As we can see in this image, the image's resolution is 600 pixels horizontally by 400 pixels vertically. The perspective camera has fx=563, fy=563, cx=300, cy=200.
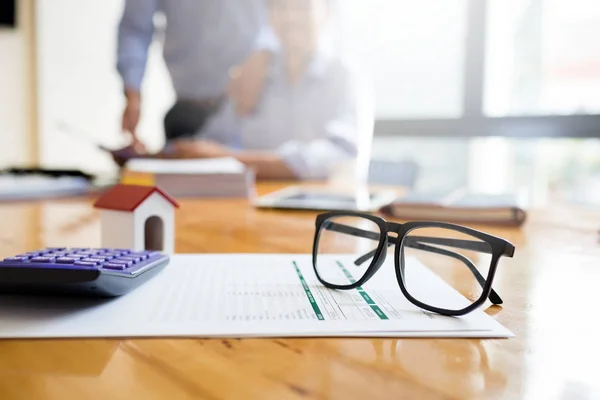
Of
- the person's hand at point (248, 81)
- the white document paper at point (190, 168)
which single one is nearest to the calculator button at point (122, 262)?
the white document paper at point (190, 168)

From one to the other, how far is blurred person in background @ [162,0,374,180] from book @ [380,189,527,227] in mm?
1129

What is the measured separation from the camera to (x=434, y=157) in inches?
98.7

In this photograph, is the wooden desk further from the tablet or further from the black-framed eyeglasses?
the tablet

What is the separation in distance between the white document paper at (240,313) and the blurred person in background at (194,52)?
1831mm

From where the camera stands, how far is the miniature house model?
619 millimetres

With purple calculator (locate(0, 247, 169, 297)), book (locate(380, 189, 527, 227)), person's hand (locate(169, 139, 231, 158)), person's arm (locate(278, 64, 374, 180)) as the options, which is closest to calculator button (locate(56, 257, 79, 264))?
purple calculator (locate(0, 247, 169, 297))

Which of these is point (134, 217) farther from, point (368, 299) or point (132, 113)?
point (132, 113)

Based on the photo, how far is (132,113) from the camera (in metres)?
2.29

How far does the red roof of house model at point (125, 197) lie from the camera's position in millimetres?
623

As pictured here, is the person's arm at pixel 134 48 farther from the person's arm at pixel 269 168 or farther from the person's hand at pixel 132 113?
the person's arm at pixel 269 168

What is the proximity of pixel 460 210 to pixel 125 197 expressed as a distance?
57 cm

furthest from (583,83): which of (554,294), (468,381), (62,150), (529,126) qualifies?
(62,150)

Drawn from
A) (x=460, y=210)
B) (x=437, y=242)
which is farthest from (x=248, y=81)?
(x=437, y=242)

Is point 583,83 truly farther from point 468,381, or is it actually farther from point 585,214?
point 468,381
